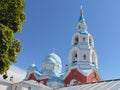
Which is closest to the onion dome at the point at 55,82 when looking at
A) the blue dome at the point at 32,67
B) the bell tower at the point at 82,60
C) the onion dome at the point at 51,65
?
the bell tower at the point at 82,60

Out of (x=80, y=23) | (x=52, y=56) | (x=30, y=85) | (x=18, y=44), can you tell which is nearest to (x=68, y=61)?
(x=52, y=56)

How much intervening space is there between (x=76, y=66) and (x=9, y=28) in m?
36.7

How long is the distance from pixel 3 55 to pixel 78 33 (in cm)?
4045

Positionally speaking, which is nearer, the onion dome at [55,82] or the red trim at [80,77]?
the red trim at [80,77]

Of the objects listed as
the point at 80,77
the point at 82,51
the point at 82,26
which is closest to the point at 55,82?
the point at 80,77

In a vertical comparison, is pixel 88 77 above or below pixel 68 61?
below

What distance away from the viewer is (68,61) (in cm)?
5256

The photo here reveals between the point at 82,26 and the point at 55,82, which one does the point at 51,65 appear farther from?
the point at 82,26

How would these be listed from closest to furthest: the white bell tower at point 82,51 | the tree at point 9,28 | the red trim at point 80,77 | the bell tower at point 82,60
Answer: the tree at point 9,28 → the red trim at point 80,77 → the bell tower at point 82,60 → the white bell tower at point 82,51

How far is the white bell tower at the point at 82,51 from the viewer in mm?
50125

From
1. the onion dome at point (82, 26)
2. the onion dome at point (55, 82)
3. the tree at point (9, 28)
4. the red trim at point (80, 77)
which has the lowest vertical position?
the tree at point (9, 28)

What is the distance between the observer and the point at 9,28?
46.1ft

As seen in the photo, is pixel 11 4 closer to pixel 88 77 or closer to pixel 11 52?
pixel 11 52

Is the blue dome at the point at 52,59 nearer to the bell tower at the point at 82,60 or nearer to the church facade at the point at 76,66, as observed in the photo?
the church facade at the point at 76,66
